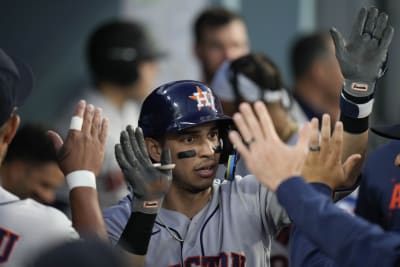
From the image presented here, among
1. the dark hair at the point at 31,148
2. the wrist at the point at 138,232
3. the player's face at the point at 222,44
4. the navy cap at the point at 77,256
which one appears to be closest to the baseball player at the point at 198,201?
the wrist at the point at 138,232

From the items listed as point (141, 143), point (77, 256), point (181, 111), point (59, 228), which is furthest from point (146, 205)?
point (77, 256)

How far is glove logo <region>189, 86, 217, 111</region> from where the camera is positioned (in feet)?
13.9

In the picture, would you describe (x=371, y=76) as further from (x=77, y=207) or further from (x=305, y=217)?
(x=77, y=207)

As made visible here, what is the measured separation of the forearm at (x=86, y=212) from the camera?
3742 mm

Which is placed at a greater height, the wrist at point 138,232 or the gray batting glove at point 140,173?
the gray batting glove at point 140,173

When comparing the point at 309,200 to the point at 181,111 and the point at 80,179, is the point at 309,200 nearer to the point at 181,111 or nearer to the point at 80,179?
the point at 80,179

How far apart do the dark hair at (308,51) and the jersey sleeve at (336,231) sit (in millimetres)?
4648

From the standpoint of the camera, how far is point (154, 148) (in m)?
4.33

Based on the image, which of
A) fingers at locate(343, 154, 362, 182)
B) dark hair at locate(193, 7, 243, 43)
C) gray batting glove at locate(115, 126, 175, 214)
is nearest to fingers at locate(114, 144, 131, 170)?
gray batting glove at locate(115, 126, 175, 214)

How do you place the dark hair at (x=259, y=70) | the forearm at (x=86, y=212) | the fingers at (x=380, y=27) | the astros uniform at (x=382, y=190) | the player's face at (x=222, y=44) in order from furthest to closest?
the player's face at (x=222, y=44) < the dark hair at (x=259, y=70) < the astros uniform at (x=382, y=190) < the fingers at (x=380, y=27) < the forearm at (x=86, y=212)

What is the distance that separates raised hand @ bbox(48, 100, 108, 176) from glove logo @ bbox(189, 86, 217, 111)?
48cm

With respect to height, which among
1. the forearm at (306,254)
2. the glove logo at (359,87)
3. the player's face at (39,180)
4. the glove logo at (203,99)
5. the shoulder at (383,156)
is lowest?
the player's face at (39,180)

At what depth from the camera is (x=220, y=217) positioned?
4.23 meters

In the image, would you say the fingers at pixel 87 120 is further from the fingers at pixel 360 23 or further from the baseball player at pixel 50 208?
the fingers at pixel 360 23
